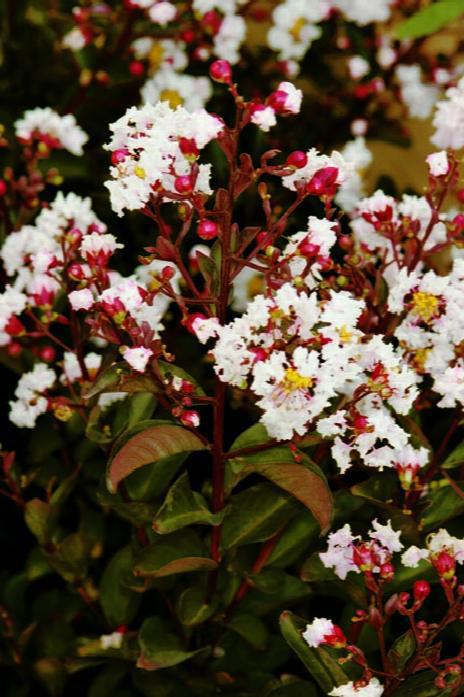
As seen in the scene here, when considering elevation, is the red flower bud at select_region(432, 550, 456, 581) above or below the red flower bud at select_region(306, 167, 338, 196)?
below

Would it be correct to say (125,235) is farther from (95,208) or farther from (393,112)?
(393,112)

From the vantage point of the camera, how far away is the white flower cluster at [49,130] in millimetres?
912

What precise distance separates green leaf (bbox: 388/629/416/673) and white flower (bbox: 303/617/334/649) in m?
0.05

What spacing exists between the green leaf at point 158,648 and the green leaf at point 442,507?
229 millimetres

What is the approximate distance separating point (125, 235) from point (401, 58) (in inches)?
19.0

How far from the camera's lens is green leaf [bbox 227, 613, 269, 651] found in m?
0.76

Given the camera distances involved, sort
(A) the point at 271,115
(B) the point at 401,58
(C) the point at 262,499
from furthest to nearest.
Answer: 1. (B) the point at 401,58
2. (C) the point at 262,499
3. (A) the point at 271,115

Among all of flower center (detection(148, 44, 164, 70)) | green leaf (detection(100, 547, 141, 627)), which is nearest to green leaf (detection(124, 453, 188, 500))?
green leaf (detection(100, 547, 141, 627))

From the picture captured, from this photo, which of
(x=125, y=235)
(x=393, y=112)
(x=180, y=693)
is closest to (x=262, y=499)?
(x=180, y=693)

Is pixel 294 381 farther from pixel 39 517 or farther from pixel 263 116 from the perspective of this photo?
pixel 39 517

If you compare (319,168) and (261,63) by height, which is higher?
(261,63)

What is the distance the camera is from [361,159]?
0.93 meters

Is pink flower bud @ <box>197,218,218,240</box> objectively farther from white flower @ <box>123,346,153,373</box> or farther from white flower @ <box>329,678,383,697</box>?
white flower @ <box>329,678,383,697</box>

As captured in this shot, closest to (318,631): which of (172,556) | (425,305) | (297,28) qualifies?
(172,556)
